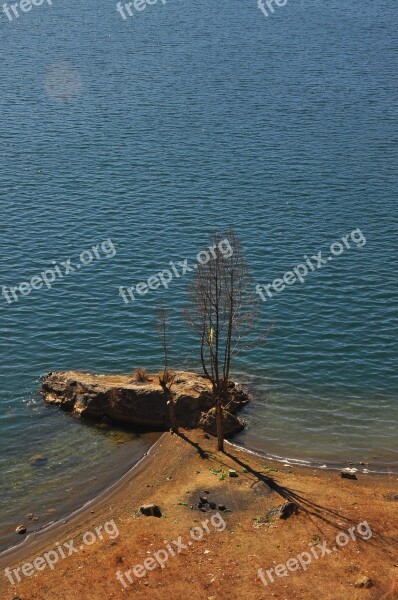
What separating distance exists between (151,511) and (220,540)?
423cm

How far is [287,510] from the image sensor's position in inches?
1797

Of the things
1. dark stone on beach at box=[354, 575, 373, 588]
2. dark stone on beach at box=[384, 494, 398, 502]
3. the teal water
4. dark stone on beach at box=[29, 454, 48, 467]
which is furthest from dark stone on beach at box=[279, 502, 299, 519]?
dark stone on beach at box=[29, 454, 48, 467]

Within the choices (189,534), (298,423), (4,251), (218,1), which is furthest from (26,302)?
(218,1)

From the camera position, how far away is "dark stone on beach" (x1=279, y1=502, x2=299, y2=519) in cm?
4553

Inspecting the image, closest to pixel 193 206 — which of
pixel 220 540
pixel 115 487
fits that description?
pixel 115 487

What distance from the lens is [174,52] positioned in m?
137

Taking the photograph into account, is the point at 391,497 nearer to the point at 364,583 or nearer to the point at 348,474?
the point at 348,474

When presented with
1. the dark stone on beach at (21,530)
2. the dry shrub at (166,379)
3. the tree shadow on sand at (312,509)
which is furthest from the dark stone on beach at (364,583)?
the dry shrub at (166,379)

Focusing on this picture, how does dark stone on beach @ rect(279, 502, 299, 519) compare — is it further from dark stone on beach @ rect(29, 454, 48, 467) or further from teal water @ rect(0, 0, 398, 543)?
dark stone on beach @ rect(29, 454, 48, 467)

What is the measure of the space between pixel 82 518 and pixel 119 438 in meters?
8.42

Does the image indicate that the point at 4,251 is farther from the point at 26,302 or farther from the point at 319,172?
the point at 319,172

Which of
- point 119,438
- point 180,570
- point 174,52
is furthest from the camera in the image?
point 174,52

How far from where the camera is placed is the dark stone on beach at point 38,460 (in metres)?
53.8

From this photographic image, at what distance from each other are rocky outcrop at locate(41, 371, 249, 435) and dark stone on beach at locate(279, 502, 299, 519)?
10.6 m
